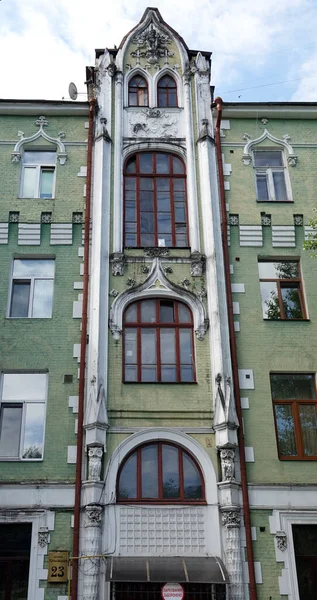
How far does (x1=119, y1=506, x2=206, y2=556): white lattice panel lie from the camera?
14.2 m

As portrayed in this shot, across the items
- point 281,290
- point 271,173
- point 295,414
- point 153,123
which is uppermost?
point 153,123

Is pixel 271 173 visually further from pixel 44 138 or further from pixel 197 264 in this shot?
pixel 44 138

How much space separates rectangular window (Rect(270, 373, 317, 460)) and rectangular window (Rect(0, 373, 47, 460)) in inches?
230

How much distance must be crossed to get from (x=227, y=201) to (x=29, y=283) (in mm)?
6197

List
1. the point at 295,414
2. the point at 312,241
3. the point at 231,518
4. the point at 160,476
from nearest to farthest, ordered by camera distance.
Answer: the point at 231,518, the point at 160,476, the point at 295,414, the point at 312,241

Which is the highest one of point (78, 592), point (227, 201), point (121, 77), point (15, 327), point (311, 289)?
point (121, 77)

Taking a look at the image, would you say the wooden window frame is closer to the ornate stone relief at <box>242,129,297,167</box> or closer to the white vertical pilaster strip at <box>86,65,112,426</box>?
the white vertical pilaster strip at <box>86,65,112,426</box>

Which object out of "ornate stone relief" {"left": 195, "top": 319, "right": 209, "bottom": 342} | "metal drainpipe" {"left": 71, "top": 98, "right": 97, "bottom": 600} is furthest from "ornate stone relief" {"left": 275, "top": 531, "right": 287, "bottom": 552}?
"ornate stone relief" {"left": 195, "top": 319, "right": 209, "bottom": 342}

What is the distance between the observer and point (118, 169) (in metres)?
18.8

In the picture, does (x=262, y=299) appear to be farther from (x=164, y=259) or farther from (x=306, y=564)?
(x=306, y=564)

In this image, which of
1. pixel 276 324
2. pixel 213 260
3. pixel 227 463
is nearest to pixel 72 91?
pixel 213 260

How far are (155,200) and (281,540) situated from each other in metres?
9.87

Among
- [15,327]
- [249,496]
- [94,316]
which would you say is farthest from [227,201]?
[249,496]

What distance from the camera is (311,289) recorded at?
17.6m
